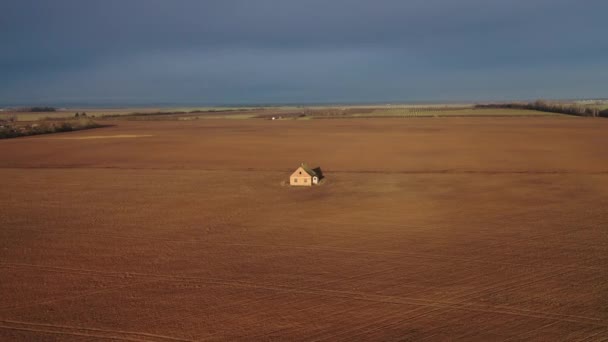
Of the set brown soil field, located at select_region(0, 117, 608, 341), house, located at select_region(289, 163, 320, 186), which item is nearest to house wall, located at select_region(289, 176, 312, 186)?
house, located at select_region(289, 163, 320, 186)

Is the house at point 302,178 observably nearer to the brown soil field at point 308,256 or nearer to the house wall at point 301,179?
the house wall at point 301,179

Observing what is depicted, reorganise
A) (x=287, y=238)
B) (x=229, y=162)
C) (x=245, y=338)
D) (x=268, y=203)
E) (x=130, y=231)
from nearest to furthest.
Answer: (x=245, y=338)
(x=287, y=238)
(x=130, y=231)
(x=268, y=203)
(x=229, y=162)

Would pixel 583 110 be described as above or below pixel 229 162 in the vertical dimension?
above

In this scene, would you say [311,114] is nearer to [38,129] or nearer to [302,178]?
[38,129]

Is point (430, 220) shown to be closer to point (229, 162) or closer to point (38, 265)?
point (38, 265)

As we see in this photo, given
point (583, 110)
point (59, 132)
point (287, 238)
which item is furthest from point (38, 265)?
point (583, 110)

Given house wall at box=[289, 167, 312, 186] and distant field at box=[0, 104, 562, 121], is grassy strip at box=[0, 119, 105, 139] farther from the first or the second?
house wall at box=[289, 167, 312, 186]

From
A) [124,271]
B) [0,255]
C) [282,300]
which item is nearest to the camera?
[282,300]

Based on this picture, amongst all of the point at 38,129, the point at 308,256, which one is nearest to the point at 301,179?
the point at 308,256
